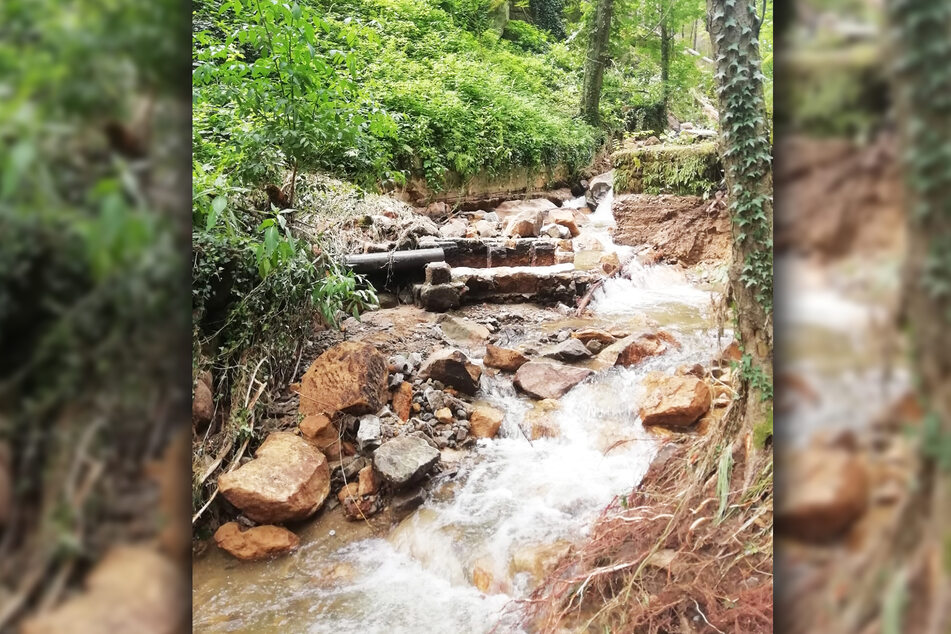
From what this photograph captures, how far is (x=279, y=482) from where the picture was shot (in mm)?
3295

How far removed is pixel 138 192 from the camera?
521 millimetres

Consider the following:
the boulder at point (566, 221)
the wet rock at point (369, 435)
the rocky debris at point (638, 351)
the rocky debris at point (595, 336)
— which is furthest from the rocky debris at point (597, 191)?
the wet rock at point (369, 435)

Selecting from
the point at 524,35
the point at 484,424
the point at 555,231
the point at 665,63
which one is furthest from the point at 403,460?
the point at 524,35

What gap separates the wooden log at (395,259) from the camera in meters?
5.94

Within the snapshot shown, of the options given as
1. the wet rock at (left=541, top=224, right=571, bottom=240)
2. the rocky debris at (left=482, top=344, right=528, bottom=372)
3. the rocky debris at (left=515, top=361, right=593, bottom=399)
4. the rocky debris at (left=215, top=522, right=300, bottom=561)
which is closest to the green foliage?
the wet rock at (left=541, top=224, right=571, bottom=240)

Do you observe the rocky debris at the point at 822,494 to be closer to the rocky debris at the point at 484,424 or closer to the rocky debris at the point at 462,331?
the rocky debris at the point at 484,424

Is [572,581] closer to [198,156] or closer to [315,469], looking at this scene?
[315,469]

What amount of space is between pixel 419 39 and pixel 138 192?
45.6 feet

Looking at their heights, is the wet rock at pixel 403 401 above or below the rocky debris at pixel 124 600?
below

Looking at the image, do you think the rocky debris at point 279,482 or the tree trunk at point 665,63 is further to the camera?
the tree trunk at point 665,63

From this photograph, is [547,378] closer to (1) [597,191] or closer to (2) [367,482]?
(2) [367,482]

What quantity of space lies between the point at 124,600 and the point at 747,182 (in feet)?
8.20

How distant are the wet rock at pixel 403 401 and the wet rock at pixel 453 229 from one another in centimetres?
405

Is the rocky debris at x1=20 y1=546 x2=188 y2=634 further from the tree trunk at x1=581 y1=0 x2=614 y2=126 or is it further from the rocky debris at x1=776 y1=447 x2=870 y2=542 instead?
the tree trunk at x1=581 y1=0 x2=614 y2=126
